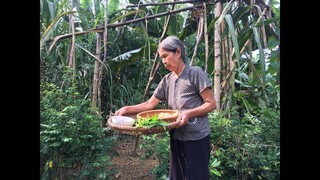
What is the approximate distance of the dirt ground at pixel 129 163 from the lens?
84.3 inches

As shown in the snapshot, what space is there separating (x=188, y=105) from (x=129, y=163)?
2.48 ft

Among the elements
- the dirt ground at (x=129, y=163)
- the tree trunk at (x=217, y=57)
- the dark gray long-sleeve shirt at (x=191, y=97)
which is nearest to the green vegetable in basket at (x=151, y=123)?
the dark gray long-sleeve shirt at (x=191, y=97)

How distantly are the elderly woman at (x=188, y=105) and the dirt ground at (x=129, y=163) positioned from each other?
51 centimetres

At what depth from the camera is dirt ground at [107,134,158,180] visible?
2.14 meters

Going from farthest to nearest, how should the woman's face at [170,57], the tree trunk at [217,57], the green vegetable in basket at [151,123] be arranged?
the tree trunk at [217,57]
the woman's face at [170,57]
the green vegetable in basket at [151,123]

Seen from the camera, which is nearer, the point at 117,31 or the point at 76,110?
the point at 76,110

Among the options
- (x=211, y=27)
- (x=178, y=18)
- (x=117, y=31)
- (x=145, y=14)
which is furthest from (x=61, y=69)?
(x=211, y=27)

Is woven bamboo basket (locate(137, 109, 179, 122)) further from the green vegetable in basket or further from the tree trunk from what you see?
the tree trunk

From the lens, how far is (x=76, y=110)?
2.09 metres

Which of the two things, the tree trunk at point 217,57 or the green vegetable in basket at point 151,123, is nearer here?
the green vegetable in basket at point 151,123

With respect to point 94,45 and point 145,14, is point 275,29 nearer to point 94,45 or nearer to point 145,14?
point 145,14

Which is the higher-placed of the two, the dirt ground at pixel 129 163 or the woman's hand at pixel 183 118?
the woman's hand at pixel 183 118

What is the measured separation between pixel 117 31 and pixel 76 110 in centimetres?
67

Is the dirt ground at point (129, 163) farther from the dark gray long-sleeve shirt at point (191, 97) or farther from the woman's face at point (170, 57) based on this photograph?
the woman's face at point (170, 57)
